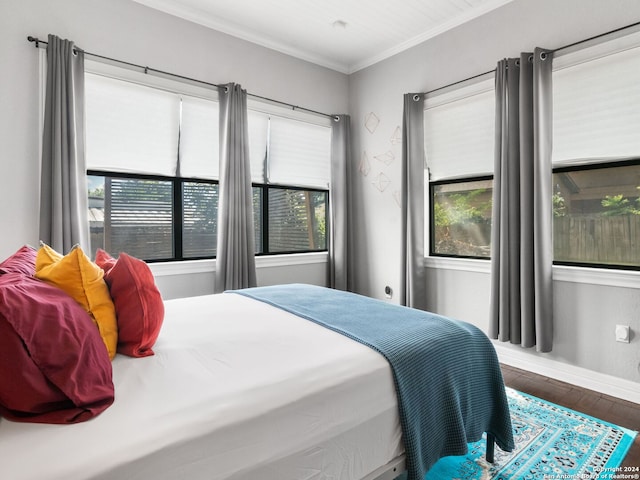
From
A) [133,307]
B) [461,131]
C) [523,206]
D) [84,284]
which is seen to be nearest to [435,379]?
[133,307]

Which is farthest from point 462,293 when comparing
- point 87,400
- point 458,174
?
point 87,400

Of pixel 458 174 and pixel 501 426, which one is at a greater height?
pixel 458 174

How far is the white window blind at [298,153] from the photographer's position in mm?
3770

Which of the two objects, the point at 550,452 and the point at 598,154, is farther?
the point at 598,154

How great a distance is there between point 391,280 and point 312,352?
8.70ft

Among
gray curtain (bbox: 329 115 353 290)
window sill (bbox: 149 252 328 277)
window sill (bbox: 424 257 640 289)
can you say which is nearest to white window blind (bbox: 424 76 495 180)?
window sill (bbox: 424 257 640 289)

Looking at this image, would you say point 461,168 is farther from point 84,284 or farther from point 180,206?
point 84,284

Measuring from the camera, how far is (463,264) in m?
3.29

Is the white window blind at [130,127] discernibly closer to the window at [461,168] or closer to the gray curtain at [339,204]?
the gray curtain at [339,204]

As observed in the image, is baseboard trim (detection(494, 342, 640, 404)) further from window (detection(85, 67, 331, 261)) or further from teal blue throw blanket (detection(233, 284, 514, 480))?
window (detection(85, 67, 331, 261))

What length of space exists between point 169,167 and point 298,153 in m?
1.36

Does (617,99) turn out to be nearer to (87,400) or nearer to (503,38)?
(503,38)

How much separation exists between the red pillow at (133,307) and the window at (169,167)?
168cm

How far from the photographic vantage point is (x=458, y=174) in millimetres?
3344
